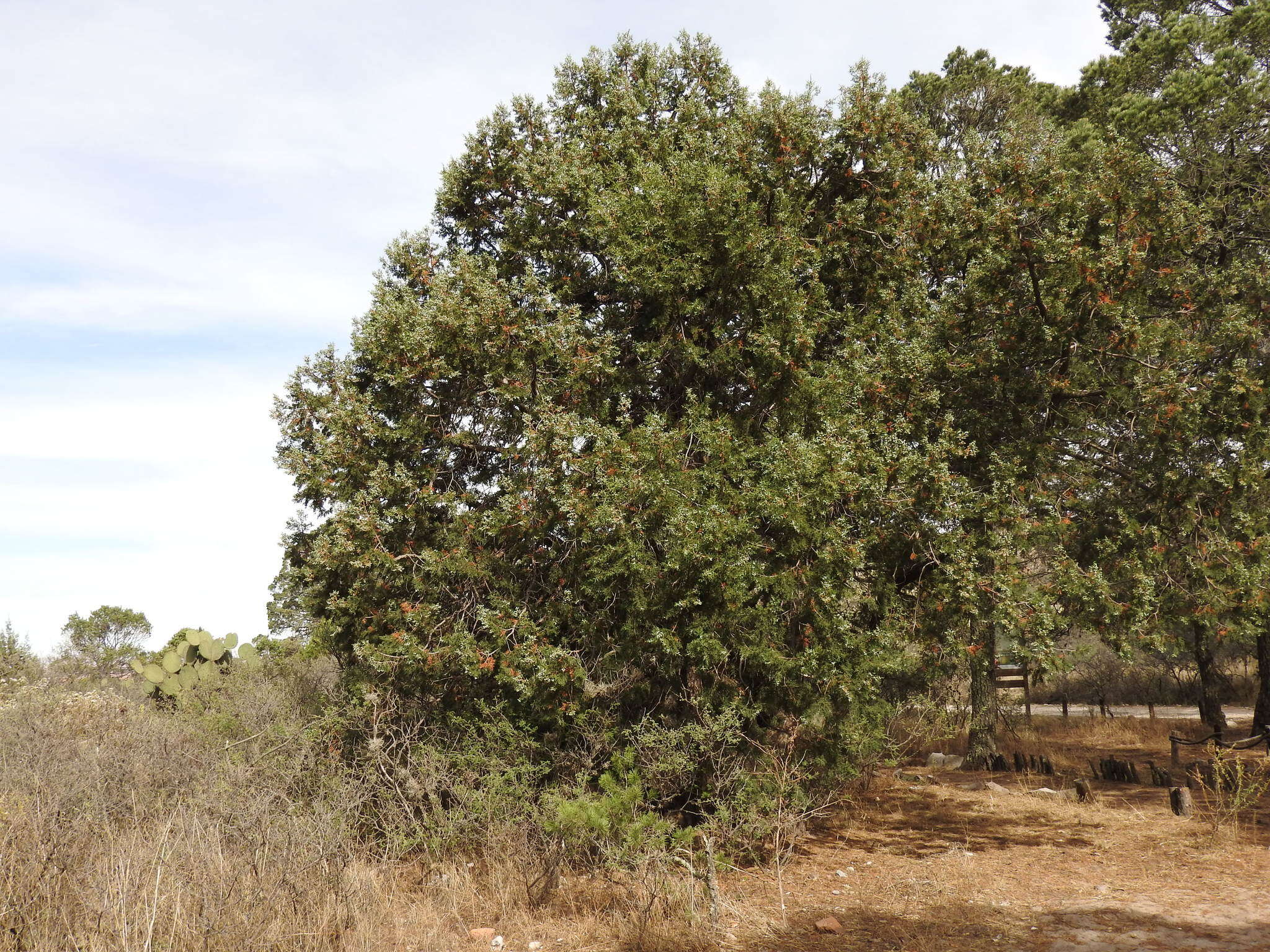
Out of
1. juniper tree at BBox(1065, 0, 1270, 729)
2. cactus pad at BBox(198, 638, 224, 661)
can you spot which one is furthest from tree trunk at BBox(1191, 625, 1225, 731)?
cactus pad at BBox(198, 638, 224, 661)

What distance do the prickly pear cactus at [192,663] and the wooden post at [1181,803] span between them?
49.0ft

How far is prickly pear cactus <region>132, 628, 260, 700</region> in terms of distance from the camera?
1705 cm

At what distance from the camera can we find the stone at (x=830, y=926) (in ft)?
24.1

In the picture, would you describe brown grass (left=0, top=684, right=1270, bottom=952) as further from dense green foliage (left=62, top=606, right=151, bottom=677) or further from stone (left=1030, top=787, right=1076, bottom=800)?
dense green foliage (left=62, top=606, right=151, bottom=677)

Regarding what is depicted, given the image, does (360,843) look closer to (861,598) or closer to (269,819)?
(269,819)

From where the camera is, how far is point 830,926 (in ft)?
24.2

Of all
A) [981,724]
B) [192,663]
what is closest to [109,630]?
[192,663]

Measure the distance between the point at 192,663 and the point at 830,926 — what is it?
15784mm

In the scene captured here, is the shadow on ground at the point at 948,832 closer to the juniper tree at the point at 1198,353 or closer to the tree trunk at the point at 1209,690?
the juniper tree at the point at 1198,353

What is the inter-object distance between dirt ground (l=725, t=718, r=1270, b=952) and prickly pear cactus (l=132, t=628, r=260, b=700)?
1157 centimetres

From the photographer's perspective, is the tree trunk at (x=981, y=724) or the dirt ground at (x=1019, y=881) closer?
the dirt ground at (x=1019, y=881)

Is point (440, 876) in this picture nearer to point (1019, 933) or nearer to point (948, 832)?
point (1019, 933)

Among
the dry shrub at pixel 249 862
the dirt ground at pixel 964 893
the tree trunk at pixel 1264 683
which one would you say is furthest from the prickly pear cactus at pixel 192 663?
the tree trunk at pixel 1264 683

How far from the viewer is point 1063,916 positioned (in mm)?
7594
